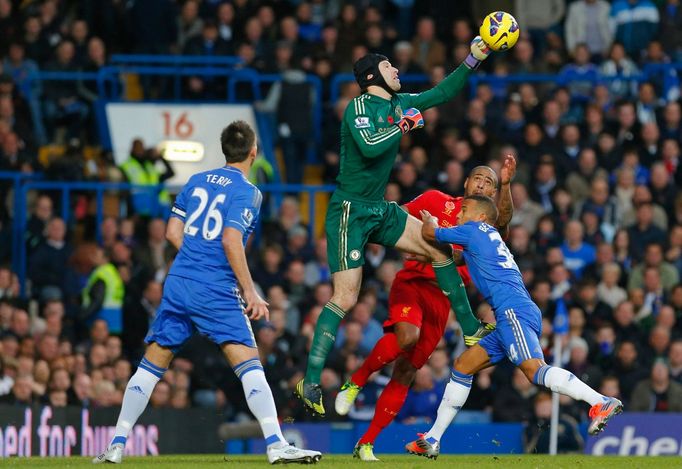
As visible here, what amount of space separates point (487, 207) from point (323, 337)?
5.40 feet

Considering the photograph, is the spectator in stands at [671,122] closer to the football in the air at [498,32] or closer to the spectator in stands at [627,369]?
the spectator in stands at [627,369]

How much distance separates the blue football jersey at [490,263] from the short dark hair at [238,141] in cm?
182

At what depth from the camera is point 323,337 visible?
13406 millimetres

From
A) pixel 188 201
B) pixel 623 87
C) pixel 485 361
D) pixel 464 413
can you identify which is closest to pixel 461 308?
pixel 485 361

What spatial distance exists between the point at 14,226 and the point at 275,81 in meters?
3.93

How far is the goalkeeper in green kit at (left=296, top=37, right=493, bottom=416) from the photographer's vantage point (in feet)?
44.1

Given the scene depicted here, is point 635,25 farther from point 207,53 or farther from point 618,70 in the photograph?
point 207,53

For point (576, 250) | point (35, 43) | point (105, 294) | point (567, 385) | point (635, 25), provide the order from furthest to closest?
point (635, 25)
point (35, 43)
point (576, 250)
point (105, 294)
point (567, 385)

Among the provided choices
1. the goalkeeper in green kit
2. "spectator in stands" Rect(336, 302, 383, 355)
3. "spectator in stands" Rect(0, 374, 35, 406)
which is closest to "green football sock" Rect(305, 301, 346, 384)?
the goalkeeper in green kit

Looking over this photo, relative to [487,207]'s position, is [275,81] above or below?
above

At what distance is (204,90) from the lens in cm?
2305

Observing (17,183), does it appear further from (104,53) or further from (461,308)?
(461,308)

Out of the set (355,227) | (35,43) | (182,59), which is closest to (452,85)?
(355,227)

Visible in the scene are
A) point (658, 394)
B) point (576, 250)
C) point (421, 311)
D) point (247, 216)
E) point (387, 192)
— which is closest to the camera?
point (247, 216)
